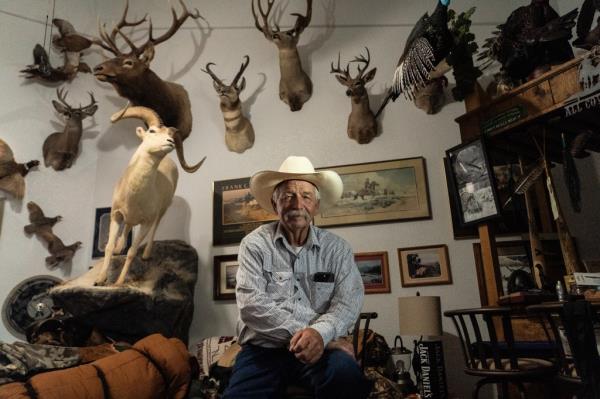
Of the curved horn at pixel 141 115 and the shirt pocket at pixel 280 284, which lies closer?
the shirt pocket at pixel 280 284

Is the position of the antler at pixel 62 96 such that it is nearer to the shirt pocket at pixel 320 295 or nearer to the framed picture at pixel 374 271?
the framed picture at pixel 374 271

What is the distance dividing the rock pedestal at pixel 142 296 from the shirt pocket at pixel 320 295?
2.18 m

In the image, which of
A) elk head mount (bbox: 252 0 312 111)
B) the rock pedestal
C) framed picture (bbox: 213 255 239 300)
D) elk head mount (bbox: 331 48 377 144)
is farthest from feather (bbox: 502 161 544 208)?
the rock pedestal

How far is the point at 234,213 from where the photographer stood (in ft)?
14.2

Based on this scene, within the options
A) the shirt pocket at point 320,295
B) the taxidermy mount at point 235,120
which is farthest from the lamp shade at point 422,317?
the taxidermy mount at point 235,120

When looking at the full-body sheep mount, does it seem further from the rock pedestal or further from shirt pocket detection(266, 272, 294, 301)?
shirt pocket detection(266, 272, 294, 301)

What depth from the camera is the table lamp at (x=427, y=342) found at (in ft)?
9.98

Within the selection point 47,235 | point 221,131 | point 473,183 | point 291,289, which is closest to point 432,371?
point 473,183

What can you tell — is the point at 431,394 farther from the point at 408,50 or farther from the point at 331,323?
the point at 408,50

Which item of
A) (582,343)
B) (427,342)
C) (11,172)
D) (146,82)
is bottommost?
(427,342)

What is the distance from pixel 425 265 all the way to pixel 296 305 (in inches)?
86.1

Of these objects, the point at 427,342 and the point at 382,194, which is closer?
the point at 427,342

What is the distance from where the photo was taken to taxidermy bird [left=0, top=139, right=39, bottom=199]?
441 centimetres

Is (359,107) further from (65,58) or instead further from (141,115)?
(65,58)
